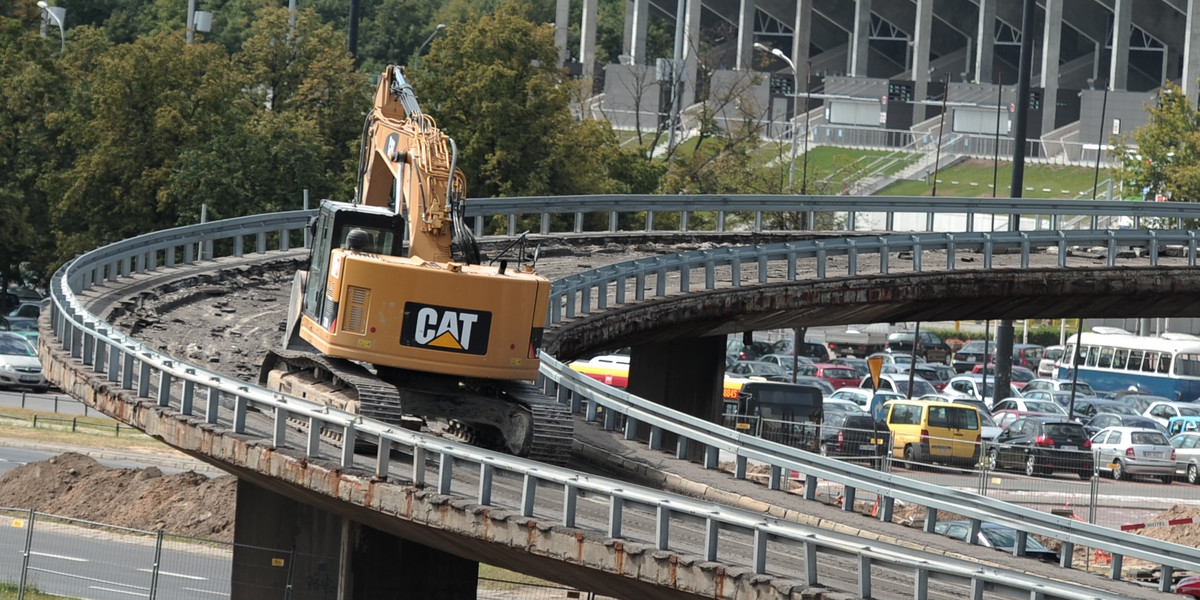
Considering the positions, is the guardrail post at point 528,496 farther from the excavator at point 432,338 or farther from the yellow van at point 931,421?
the yellow van at point 931,421

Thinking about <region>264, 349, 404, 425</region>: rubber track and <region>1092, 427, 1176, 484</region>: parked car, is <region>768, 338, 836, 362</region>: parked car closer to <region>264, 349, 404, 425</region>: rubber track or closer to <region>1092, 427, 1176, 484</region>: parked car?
<region>1092, 427, 1176, 484</region>: parked car

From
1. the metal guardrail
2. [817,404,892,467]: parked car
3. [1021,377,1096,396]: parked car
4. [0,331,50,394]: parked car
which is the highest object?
the metal guardrail

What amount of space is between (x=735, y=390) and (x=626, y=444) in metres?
31.9

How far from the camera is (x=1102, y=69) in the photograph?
111 metres

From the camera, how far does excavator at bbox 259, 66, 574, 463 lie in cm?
1917

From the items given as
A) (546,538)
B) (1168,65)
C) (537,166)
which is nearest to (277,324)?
(546,538)

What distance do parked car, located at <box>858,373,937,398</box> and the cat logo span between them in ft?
144

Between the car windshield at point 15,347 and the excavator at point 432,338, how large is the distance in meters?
34.4

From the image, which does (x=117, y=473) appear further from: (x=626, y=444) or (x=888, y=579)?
(x=888, y=579)

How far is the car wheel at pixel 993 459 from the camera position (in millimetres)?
35250

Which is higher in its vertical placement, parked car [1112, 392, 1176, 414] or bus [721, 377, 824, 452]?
bus [721, 377, 824, 452]

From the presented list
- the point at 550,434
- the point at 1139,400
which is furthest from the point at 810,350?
the point at 550,434

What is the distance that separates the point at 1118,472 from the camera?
3859 centimetres

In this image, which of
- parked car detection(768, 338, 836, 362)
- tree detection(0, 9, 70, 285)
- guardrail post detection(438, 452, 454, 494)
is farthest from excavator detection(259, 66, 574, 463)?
parked car detection(768, 338, 836, 362)
